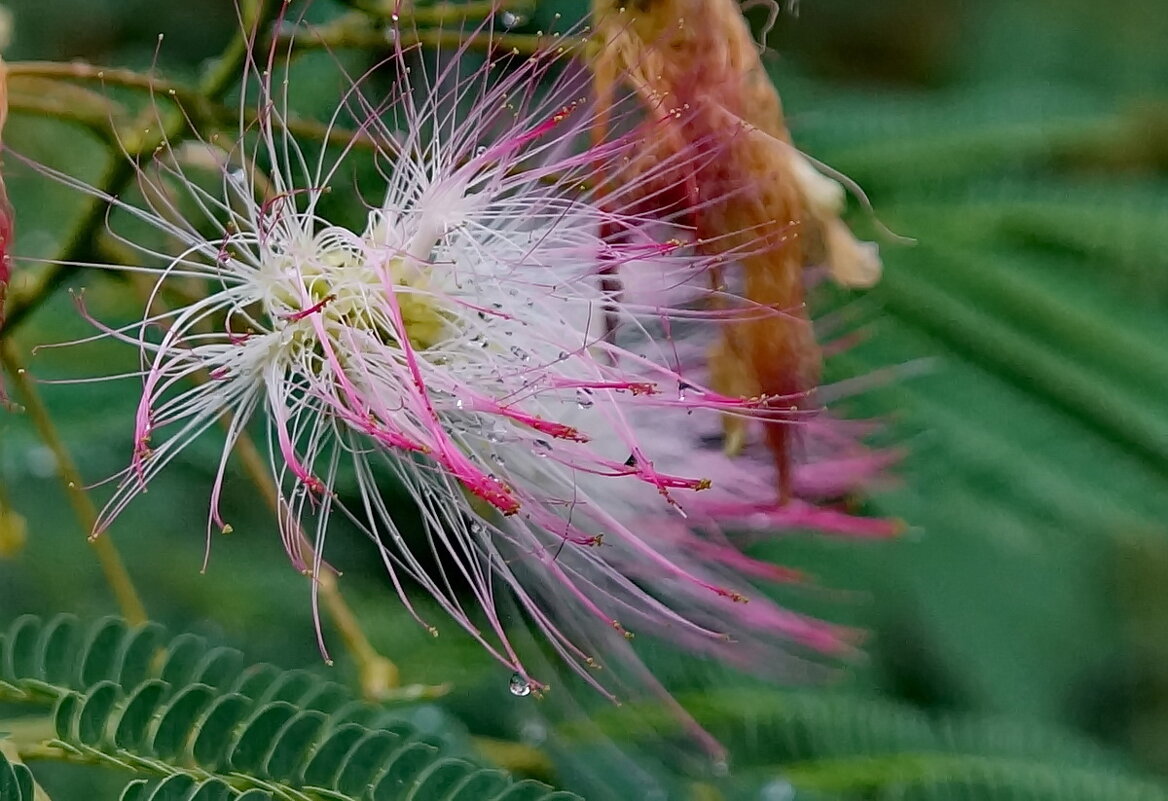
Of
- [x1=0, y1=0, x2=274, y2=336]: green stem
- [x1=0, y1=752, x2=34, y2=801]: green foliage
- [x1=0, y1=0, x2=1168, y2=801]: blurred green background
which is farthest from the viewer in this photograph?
[x1=0, y1=0, x2=1168, y2=801]: blurred green background

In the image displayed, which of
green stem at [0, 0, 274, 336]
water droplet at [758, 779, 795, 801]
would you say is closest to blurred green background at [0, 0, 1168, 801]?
water droplet at [758, 779, 795, 801]

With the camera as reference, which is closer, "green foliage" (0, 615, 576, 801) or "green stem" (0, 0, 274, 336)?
"green foliage" (0, 615, 576, 801)

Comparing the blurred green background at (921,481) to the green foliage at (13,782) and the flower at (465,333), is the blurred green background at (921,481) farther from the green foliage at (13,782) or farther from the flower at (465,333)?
the green foliage at (13,782)

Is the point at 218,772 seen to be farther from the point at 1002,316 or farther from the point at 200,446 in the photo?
the point at 1002,316

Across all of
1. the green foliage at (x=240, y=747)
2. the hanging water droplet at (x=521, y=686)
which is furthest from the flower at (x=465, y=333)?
the green foliage at (x=240, y=747)

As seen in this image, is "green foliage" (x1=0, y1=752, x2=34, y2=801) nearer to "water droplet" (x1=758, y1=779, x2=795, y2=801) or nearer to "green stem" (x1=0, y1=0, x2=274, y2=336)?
"green stem" (x1=0, y1=0, x2=274, y2=336)

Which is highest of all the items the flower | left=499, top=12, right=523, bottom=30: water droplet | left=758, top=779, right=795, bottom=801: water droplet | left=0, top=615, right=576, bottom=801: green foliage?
left=499, top=12, right=523, bottom=30: water droplet

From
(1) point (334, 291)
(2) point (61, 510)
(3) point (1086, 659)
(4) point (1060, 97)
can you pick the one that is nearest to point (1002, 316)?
(4) point (1060, 97)
